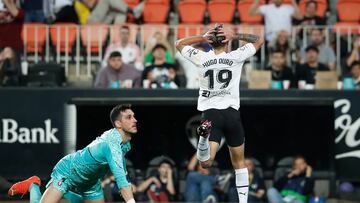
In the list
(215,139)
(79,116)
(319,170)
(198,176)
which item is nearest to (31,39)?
(79,116)

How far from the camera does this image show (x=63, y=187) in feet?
47.0

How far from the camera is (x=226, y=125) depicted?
1529 centimetres

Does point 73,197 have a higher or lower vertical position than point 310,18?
lower

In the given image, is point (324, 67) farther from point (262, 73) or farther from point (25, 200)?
point (25, 200)

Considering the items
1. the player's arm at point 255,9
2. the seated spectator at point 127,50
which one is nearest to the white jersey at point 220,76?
the seated spectator at point 127,50

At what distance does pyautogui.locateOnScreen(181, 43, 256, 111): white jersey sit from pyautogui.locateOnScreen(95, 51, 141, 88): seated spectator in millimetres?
5473

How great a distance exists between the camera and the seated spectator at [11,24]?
69.7 feet

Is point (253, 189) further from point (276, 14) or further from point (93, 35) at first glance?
point (93, 35)

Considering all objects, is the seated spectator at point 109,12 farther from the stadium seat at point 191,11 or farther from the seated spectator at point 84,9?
the stadium seat at point 191,11

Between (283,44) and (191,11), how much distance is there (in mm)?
2332

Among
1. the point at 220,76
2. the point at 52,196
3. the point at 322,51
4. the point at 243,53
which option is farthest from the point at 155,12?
the point at 52,196

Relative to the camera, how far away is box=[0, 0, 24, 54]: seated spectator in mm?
21250

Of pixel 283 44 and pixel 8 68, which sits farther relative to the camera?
pixel 8 68

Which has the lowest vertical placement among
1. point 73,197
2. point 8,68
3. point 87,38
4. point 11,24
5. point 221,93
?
point 73,197
